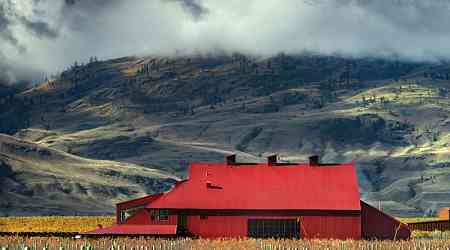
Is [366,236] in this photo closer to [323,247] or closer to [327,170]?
[327,170]

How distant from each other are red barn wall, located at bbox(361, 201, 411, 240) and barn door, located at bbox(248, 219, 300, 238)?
19.6 feet

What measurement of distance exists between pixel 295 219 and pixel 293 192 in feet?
8.61

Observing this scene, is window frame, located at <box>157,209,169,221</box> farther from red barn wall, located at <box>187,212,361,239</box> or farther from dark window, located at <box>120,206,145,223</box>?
dark window, located at <box>120,206,145,223</box>

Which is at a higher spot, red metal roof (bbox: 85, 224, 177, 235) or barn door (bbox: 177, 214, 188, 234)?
barn door (bbox: 177, 214, 188, 234)

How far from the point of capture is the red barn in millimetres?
79375

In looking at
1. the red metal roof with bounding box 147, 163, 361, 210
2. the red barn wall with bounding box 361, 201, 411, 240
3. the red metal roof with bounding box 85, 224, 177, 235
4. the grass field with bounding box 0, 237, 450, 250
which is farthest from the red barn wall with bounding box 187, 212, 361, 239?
the grass field with bounding box 0, 237, 450, 250

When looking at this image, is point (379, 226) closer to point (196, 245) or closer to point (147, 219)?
point (147, 219)

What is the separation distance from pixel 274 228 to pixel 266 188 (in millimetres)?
4183

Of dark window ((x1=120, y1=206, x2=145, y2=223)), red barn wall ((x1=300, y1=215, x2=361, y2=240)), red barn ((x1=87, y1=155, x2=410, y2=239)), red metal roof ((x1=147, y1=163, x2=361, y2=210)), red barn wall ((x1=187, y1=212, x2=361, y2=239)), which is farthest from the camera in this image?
dark window ((x1=120, y1=206, x2=145, y2=223))

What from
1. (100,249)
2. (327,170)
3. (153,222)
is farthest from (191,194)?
(100,249)

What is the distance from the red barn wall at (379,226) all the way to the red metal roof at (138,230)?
1529cm

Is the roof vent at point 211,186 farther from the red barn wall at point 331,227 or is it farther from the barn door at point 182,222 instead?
the red barn wall at point 331,227

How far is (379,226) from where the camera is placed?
271ft

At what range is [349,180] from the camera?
Result: 82.4 metres
